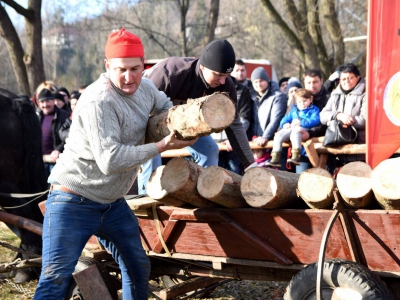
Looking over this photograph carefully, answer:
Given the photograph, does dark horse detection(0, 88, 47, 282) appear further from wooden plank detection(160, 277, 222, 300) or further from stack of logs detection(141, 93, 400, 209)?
stack of logs detection(141, 93, 400, 209)

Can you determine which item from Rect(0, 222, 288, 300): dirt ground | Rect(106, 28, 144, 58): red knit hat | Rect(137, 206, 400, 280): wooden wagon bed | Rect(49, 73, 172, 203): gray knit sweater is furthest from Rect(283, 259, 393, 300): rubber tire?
Rect(0, 222, 288, 300): dirt ground

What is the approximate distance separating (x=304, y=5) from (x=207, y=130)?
37.9ft

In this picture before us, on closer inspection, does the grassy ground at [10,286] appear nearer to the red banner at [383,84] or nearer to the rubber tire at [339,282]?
the rubber tire at [339,282]

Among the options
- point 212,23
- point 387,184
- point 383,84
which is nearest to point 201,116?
point 387,184

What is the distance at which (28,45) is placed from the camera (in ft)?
43.1

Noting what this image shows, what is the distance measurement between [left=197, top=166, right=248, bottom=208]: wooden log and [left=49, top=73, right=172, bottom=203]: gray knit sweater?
438mm

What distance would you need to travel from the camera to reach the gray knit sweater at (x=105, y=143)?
10.3 feet

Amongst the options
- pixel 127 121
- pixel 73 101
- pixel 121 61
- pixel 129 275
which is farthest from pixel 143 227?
pixel 73 101

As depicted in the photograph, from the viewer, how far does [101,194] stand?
336 cm

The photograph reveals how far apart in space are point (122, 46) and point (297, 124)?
3811 millimetres

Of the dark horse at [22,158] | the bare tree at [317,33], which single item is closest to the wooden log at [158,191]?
the dark horse at [22,158]

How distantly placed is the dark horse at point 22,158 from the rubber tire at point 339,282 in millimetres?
3695

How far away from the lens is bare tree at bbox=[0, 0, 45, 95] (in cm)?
1305

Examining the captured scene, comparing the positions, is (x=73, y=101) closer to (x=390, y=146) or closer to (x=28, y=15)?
(x=28, y=15)
